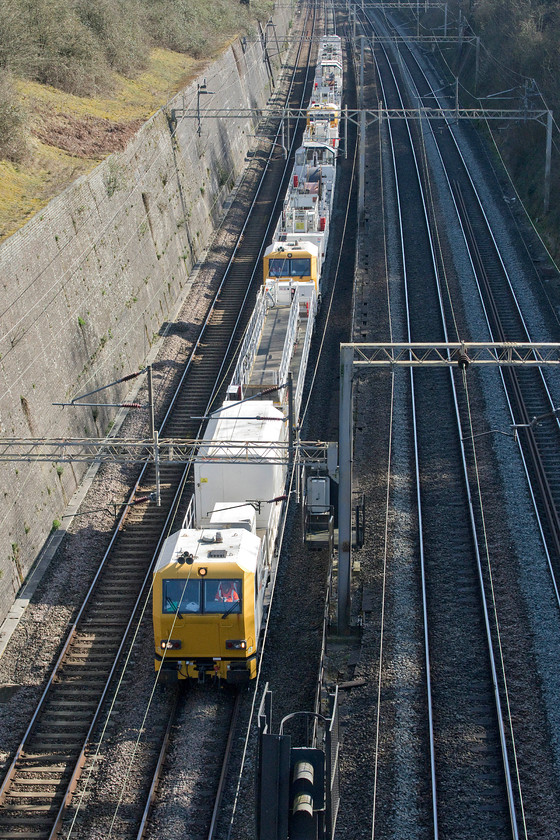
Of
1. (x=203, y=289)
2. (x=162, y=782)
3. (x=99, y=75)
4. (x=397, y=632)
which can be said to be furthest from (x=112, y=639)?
(x=99, y=75)

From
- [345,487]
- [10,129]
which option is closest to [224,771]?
[345,487]

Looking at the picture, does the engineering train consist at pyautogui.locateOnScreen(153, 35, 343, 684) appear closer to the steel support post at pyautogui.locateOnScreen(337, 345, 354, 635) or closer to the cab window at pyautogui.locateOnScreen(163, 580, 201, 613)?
the cab window at pyautogui.locateOnScreen(163, 580, 201, 613)

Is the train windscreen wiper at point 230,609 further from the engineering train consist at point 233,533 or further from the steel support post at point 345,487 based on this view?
the steel support post at point 345,487

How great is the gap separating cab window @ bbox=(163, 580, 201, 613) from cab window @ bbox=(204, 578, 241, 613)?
160mm

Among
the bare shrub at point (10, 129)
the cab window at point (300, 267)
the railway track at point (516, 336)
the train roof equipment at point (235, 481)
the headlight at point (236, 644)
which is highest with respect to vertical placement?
the bare shrub at point (10, 129)

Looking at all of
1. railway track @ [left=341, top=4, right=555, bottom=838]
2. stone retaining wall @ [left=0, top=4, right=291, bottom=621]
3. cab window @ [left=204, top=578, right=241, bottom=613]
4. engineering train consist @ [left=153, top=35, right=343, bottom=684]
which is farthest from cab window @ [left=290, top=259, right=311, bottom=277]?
cab window @ [left=204, top=578, right=241, bottom=613]

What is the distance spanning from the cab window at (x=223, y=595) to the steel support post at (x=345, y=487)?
7.29 ft

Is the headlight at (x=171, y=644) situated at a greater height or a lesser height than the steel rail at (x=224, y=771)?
greater

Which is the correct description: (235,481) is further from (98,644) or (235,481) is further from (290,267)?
(290,267)

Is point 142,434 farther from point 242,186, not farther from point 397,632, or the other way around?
point 242,186

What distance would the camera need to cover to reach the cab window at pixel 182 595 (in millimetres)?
17516

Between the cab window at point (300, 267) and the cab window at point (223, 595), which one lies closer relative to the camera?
the cab window at point (223, 595)

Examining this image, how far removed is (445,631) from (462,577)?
1.88 metres

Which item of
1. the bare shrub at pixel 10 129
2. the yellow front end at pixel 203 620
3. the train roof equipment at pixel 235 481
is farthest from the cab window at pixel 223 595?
the bare shrub at pixel 10 129
